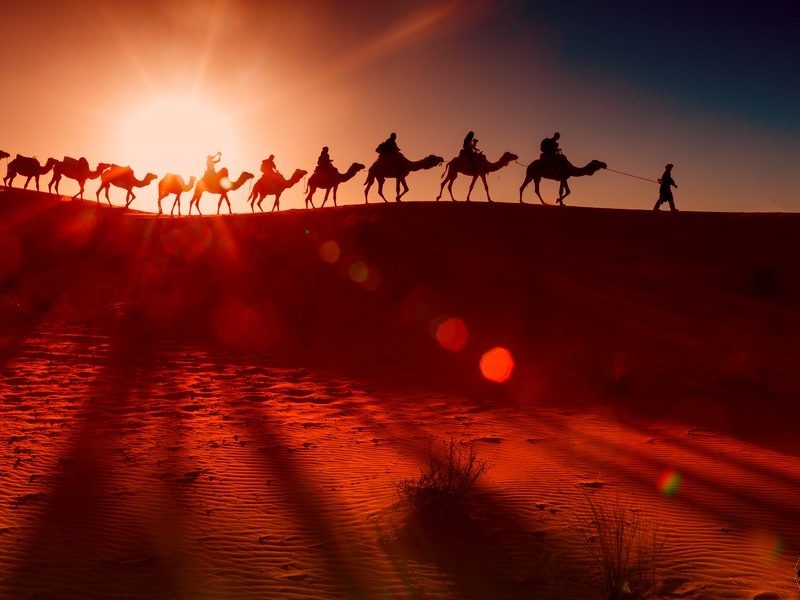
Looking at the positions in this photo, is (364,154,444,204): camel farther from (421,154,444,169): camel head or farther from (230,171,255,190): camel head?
(230,171,255,190): camel head

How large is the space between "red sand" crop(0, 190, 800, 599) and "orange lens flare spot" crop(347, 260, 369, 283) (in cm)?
8

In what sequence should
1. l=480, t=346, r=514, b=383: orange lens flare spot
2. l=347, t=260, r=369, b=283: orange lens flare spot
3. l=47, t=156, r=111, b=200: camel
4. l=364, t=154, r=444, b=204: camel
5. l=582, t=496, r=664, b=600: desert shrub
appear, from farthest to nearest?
l=47, t=156, r=111, b=200: camel < l=364, t=154, r=444, b=204: camel < l=347, t=260, r=369, b=283: orange lens flare spot < l=480, t=346, r=514, b=383: orange lens flare spot < l=582, t=496, r=664, b=600: desert shrub

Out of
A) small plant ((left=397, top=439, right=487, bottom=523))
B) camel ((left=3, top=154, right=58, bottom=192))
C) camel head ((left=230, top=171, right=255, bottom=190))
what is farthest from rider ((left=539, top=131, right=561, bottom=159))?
camel ((left=3, top=154, right=58, bottom=192))

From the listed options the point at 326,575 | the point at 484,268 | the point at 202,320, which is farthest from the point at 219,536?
the point at 484,268

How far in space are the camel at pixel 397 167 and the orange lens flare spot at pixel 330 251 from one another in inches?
199

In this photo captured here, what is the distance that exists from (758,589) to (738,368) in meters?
9.02

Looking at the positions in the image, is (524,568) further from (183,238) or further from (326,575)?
(183,238)

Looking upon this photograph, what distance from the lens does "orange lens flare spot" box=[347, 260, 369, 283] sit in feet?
68.9

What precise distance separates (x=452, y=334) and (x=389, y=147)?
12054 millimetres

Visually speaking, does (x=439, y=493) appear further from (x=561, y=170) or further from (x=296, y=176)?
(x=296, y=176)

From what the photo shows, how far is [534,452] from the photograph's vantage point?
8586 millimetres

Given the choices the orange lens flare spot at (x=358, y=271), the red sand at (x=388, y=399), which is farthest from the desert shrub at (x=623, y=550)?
the orange lens flare spot at (x=358, y=271)

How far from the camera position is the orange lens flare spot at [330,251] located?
22655mm

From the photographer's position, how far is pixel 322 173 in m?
30.3
